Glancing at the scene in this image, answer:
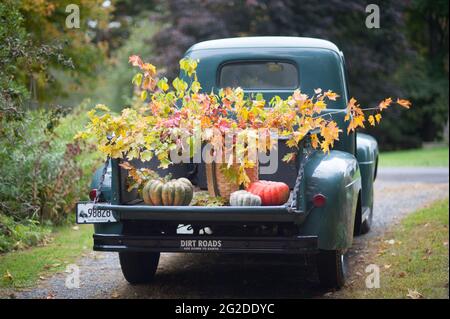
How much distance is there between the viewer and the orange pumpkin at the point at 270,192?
5.10 metres

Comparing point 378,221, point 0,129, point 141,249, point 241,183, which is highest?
point 0,129

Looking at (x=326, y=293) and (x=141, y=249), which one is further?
(x=326, y=293)

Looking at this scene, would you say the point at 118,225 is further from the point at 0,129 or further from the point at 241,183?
the point at 0,129

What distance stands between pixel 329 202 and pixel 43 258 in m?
3.55

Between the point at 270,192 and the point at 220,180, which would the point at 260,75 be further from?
the point at 270,192

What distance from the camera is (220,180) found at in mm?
5375

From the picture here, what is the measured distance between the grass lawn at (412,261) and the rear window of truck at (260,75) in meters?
1.94

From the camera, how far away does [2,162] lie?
7.56 m

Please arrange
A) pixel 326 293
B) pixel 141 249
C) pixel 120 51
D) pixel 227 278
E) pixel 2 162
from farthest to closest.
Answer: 1. pixel 120 51
2. pixel 2 162
3. pixel 227 278
4. pixel 326 293
5. pixel 141 249

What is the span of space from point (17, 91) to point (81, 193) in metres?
3.76

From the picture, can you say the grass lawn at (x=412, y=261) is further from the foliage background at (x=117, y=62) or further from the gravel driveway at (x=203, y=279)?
the foliage background at (x=117, y=62)

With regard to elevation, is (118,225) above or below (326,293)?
above
